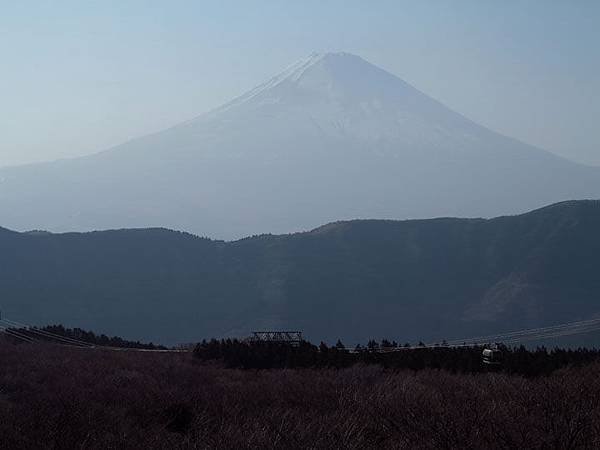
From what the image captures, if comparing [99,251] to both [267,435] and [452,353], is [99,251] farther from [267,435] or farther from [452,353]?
[267,435]

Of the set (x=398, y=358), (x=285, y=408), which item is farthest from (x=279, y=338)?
(x=285, y=408)

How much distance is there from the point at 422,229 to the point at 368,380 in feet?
379

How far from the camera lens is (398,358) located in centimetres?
2930

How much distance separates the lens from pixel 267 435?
43.9ft

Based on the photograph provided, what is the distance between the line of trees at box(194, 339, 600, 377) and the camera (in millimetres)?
26625

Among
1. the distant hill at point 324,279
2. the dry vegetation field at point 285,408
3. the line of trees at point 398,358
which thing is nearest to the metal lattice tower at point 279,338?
the line of trees at point 398,358

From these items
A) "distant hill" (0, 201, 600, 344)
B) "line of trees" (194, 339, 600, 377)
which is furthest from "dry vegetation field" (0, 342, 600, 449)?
"distant hill" (0, 201, 600, 344)

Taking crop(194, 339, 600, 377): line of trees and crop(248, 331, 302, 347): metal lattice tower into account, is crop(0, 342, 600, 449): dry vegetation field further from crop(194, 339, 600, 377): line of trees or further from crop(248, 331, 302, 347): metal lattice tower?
crop(248, 331, 302, 347): metal lattice tower

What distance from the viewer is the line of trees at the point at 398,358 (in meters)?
26.6

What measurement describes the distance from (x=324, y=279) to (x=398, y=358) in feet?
303

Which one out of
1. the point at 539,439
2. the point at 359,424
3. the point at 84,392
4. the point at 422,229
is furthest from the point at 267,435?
the point at 422,229

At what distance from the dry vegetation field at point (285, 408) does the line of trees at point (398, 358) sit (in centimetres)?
154

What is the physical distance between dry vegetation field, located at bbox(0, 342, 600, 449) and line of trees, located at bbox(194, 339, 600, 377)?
60.6 inches

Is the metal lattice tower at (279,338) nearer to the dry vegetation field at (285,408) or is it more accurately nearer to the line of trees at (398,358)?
the line of trees at (398,358)
